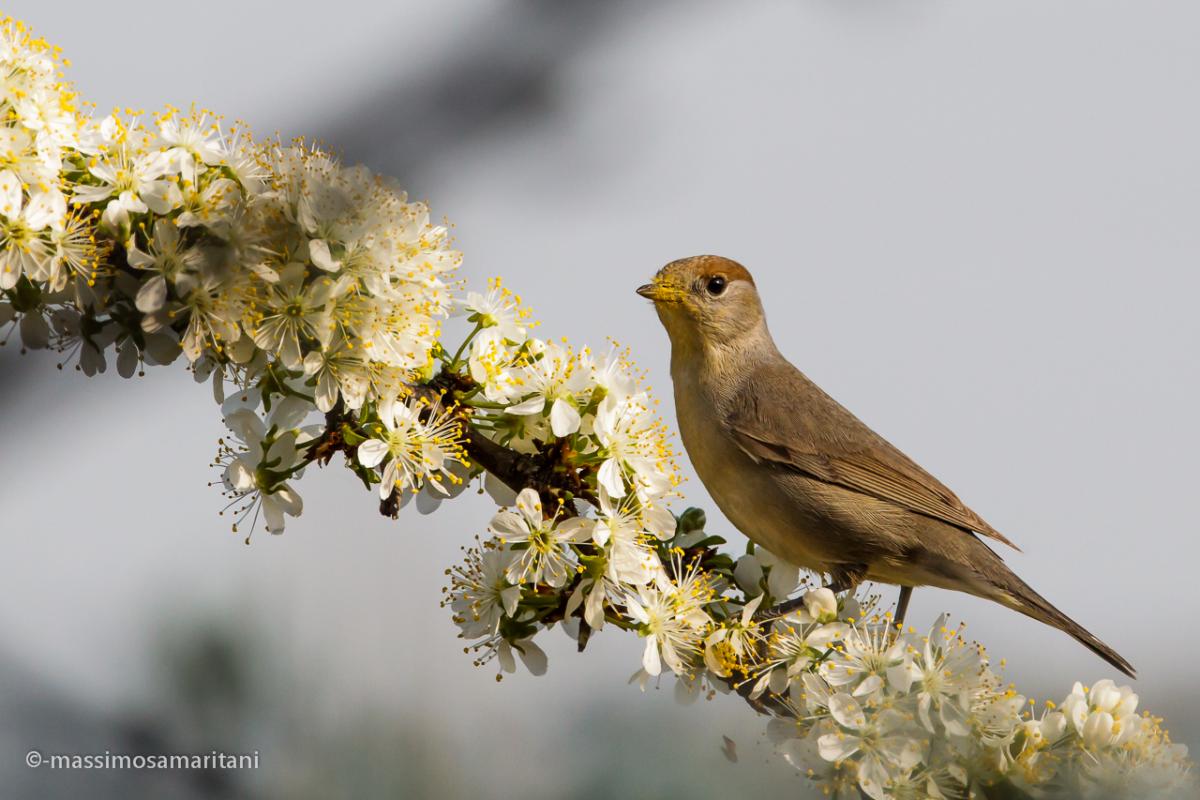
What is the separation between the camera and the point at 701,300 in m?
4.98

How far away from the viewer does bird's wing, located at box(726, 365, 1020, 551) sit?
4730 mm

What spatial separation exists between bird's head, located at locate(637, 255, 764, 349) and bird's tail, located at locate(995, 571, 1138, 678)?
1520mm

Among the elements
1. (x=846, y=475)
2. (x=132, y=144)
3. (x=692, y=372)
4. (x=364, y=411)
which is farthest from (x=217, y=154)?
(x=846, y=475)

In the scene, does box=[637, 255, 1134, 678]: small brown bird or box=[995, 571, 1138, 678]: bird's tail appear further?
box=[637, 255, 1134, 678]: small brown bird

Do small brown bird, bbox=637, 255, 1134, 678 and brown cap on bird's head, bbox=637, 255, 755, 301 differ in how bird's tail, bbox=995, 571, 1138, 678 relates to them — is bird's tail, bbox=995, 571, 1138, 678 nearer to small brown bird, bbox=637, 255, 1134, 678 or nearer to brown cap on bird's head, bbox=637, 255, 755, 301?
small brown bird, bbox=637, 255, 1134, 678

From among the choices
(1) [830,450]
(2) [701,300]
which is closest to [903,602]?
(1) [830,450]

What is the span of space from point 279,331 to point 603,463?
87cm

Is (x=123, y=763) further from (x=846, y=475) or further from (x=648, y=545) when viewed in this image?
(x=846, y=475)

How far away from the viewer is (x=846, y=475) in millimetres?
4855

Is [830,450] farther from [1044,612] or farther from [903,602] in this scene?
[1044,612]

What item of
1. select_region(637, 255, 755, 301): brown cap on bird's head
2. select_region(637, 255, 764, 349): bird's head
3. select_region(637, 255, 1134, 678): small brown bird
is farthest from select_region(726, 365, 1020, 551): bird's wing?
select_region(637, 255, 755, 301): brown cap on bird's head

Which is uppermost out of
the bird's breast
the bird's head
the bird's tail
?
the bird's head

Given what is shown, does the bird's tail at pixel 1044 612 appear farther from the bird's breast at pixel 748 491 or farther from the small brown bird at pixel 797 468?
the bird's breast at pixel 748 491

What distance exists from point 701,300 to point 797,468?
815mm
